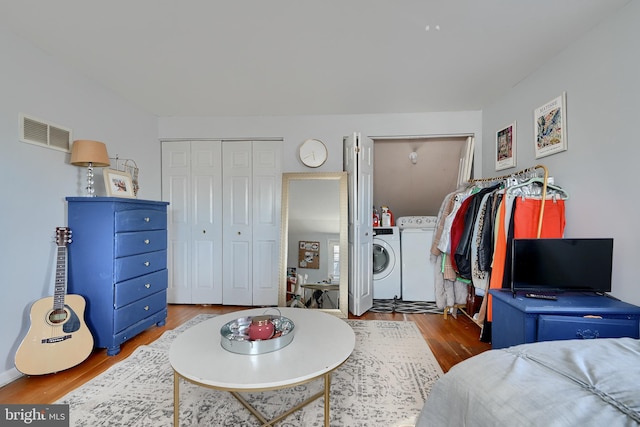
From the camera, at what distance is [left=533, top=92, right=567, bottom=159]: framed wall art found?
6.42ft

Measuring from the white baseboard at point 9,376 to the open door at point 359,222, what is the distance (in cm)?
265

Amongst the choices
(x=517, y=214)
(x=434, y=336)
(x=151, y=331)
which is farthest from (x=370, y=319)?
(x=151, y=331)

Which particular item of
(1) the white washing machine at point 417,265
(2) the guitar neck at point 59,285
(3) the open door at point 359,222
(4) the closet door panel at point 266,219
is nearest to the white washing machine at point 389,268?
(1) the white washing machine at point 417,265

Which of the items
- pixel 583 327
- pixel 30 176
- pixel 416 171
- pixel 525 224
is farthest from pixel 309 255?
pixel 30 176

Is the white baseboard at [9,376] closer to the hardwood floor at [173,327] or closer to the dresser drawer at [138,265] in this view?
the hardwood floor at [173,327]

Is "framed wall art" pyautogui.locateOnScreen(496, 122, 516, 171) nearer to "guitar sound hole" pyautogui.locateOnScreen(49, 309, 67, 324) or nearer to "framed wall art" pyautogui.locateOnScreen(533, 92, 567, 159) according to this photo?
"framed wall art" pyautogui.locateOnScreen(533, 92, 567, 159)

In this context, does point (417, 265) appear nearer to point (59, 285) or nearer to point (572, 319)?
point (572, 319)

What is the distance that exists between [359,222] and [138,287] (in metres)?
2.14

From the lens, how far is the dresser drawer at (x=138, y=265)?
2180 millimetres

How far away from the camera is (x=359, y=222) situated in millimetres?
2924

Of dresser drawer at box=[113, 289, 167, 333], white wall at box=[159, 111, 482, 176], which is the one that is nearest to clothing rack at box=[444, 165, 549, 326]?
white wall at box=[159, 111, 482, 176]

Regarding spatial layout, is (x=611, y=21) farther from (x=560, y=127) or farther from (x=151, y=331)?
(x=151, y=331)

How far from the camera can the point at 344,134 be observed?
323cm

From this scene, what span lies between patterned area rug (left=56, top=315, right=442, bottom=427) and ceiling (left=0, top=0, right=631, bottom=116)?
7.36 ft
